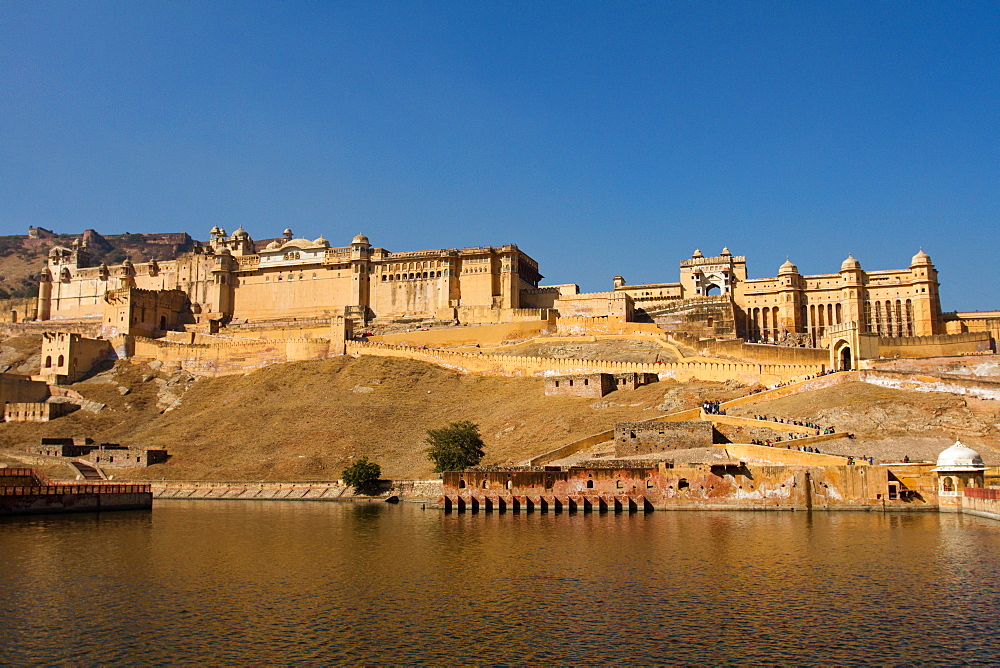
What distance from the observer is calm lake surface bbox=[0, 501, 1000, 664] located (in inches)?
607

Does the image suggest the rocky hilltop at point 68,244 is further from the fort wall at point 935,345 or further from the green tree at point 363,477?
the fort wall at point 935,345

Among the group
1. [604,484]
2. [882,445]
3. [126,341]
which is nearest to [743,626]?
[604,484]

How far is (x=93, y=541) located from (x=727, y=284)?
191 ft

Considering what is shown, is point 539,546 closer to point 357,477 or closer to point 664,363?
point 357,477

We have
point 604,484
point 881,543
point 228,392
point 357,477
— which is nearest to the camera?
point 881,543

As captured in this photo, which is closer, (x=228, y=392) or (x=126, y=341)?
(x=228, y=392)

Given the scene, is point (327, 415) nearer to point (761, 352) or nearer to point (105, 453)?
point (105, 453)

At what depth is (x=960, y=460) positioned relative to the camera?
97.8 feet

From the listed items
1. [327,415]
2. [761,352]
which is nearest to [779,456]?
[761,352]

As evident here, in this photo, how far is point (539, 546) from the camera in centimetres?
2538

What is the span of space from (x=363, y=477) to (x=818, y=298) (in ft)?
142

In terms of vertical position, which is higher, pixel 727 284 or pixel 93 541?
pixel 727 284

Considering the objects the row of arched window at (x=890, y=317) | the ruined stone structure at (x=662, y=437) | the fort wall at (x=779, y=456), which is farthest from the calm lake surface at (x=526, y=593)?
the row of arched window at (x=890, y=317)

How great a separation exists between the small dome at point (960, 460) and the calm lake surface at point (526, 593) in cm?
257
